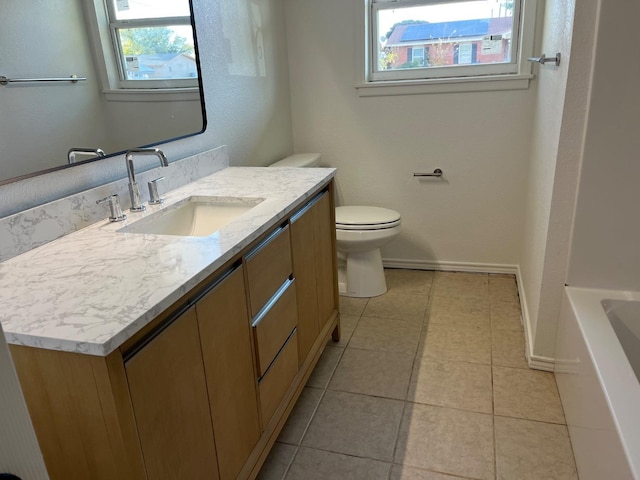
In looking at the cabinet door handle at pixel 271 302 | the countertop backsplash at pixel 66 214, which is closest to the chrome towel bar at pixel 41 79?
the countertop backsplash at pixel 66 214

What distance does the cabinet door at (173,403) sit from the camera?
0.98m

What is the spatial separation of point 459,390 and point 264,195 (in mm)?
1124

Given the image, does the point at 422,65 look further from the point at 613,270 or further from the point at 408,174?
the point at 613,270

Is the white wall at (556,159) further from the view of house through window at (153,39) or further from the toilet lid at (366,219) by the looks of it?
the view of house through window at (153,39)

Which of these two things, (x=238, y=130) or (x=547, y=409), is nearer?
(x=547, y=409)

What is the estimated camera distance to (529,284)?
2471 millimetres

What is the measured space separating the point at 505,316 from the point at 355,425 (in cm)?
116

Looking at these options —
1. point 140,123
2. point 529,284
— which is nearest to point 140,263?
point 140,123

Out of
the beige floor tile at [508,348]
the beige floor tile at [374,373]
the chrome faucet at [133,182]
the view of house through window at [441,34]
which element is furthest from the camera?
the view of house through window at [441,34]

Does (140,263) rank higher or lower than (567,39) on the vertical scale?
lower

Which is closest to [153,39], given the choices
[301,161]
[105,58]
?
[105,58]

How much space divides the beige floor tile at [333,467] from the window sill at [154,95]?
4.47 feet

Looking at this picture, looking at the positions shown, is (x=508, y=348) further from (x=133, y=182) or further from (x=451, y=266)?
(x=133, y=182)

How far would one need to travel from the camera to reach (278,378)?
5.49 feet
